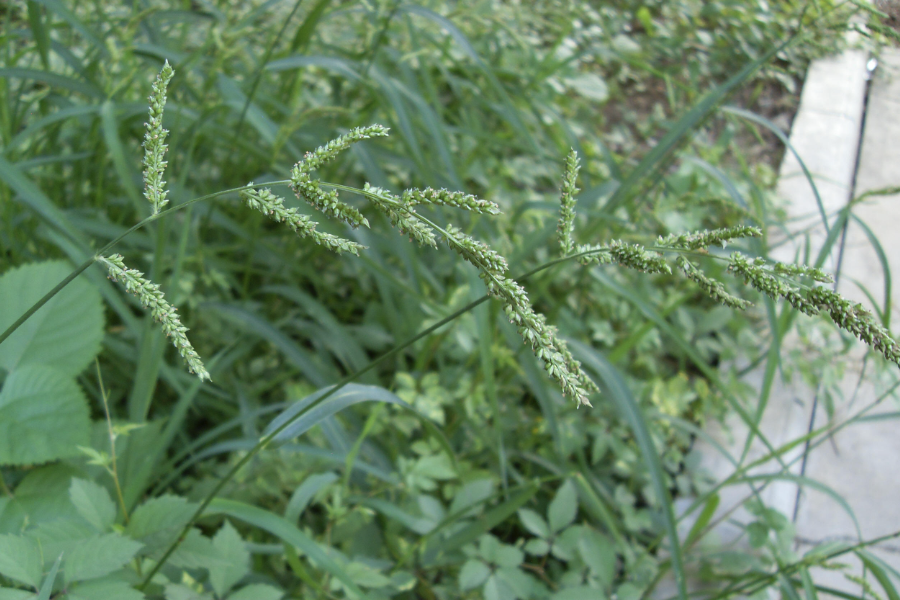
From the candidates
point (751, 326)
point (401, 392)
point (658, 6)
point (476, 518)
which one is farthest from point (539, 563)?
point (658, 6)

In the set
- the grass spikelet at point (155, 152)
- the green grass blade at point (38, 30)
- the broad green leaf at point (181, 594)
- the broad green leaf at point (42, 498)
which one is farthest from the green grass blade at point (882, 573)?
the green grass blade at point (38, 30)

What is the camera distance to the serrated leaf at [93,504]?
91 centimetres

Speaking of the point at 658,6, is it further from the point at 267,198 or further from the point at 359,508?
the point at 267,198

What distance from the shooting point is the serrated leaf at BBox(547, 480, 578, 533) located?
4.51 ft

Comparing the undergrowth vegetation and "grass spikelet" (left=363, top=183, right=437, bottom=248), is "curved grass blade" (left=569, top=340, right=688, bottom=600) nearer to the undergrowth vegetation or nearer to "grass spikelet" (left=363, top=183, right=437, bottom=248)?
the undergrowth vegetation

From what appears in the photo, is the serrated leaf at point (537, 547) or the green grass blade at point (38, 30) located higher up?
the green grass blade at point (38, 30)

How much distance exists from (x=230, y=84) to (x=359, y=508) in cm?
99

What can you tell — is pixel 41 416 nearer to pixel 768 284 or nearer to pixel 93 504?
pixel 93 504

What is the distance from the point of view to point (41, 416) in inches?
41.4

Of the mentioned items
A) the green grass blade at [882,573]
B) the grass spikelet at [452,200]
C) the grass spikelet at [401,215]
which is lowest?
the green grass blade at [882,573]

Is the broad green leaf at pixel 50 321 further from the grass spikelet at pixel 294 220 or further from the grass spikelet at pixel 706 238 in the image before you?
the grass spikelet at pixel 706 238

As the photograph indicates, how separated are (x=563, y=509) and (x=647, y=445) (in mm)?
293

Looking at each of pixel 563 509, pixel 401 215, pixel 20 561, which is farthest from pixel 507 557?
pixel 401 215

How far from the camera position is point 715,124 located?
3205 millimetres
